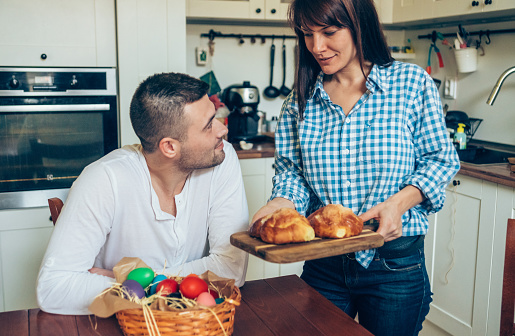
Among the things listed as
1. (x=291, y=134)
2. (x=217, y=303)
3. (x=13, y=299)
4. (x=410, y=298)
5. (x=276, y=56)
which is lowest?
(x=13, y=299)

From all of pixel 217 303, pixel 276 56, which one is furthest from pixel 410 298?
pixel 276 56

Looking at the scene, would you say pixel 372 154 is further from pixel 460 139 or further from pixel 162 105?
pixel 460 139

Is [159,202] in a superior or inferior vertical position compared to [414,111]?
inferior

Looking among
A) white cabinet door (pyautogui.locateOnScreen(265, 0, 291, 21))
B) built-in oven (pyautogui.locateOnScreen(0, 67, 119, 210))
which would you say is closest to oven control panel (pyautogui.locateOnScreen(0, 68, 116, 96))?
built-in oven (pyautogui.locateOnScreen(0, 67, 119, 210))

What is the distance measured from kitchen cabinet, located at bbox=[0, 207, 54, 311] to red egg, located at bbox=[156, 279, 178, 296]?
5.53 feet

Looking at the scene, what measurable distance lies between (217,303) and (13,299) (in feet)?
6.29

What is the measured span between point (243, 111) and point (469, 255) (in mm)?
1488

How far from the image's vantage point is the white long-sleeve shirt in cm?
130

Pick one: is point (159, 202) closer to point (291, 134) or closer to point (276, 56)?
point (291, 134)

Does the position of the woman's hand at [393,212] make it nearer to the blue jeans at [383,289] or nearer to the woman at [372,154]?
the woman at [372,154]

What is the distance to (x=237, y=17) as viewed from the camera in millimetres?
3121

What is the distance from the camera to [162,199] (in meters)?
1.56

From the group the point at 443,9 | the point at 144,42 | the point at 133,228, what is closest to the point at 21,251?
the point at 144,42

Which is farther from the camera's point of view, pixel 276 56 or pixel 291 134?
pixel 276 56
